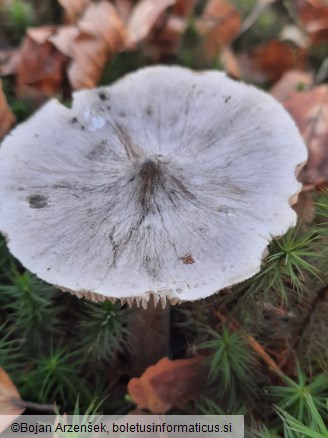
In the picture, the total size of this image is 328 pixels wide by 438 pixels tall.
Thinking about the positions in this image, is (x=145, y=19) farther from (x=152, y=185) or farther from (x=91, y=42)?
(x=152, y=185)

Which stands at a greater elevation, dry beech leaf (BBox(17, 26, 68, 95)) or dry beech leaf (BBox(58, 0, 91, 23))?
dry beech leaf (BBox(58, 0, 91, 23))

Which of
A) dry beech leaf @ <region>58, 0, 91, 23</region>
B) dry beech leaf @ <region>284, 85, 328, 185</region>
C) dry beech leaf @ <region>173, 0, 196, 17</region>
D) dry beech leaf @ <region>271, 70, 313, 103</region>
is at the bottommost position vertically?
dry beech leaf @ <region>284, 85, 328, 185</region>

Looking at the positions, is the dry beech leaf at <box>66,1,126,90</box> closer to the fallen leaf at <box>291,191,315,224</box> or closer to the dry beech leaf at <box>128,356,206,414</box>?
the fallen leaf at <box>291,191,315,224</box>

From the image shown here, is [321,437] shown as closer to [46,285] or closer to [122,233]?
[122,233]

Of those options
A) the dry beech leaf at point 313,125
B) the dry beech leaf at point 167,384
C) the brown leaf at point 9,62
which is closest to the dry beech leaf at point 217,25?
the dry beech leaf at point 313,125

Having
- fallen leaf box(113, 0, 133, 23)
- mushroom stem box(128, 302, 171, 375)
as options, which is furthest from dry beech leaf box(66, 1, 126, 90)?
mushroom stem box(128, 302, 171, 375)

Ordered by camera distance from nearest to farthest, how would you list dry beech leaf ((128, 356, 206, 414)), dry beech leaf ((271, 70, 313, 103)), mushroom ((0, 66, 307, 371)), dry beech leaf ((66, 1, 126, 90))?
mushroom ((0, 66, 307, 371)) < dry beech leaf ((128, 356, 206, 414)) < dry beech leaf ((66, 1, 126, 90)) < dry beech leaf ((271, 70, 313, 103))

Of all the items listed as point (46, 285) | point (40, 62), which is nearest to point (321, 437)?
point (46, 285)

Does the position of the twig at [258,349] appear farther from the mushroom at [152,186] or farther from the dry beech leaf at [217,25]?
the dry beech leaf at [217,25]
